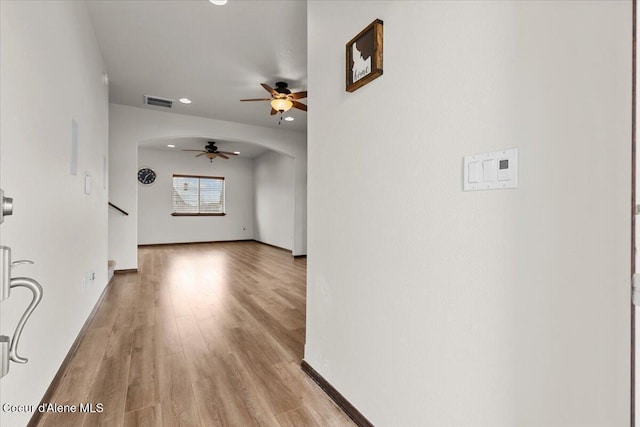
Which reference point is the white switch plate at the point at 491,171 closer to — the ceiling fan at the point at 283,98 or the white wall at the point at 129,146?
the ceiling fan at the point at 283,98

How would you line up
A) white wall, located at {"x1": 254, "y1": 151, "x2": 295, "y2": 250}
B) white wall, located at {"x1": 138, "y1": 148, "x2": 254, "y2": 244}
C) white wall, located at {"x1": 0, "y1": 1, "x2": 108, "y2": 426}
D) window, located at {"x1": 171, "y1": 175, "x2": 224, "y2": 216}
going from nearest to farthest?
white wall, located at {"x1": 0, "y1": 1, "x2": 108, "y2": 426}, white wall, located at {"x1": 254, "y1": 151, "x2": 295, "y2": 250}, white wall, located at {"x1": 138, "y1": 148, "x2": 254, "y2": 244}, window, located at {"x1": 171, "y1": 175, "x2": 224, "y2": 216}

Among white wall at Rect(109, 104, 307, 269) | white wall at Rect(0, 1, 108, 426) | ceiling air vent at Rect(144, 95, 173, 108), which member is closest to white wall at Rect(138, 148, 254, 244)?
white wall at Rect(109, 104, 307, 269)

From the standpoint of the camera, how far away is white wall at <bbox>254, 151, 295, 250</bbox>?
7.41m

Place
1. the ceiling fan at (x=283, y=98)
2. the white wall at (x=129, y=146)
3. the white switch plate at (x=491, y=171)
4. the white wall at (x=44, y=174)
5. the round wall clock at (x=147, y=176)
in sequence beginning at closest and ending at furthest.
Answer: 1. the white switch plate at (x=491, y=171)
2. the white wall at (x=44, y=174)
3. the ceiling fan at (x=283, y=98)
4. the white wall at (x=129, y=146)
5. the round wall clock at (x=147, y=176)

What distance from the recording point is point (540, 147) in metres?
0.80

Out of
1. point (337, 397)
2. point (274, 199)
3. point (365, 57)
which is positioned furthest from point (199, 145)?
point (337, 397)

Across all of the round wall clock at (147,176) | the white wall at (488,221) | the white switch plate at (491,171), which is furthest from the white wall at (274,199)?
the white switch plate at (491,171)

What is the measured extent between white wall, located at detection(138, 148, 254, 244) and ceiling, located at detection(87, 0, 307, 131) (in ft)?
12.4

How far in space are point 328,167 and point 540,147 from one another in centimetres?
111

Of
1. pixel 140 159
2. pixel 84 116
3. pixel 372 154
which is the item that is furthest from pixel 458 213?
pixel 140 159

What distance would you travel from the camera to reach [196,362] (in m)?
2.03

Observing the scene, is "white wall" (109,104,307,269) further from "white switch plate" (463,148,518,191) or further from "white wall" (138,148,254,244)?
"white switch plate" (463,148,518,191)

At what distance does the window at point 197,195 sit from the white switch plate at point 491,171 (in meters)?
8.65

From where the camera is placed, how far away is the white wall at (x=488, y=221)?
0.69 m
